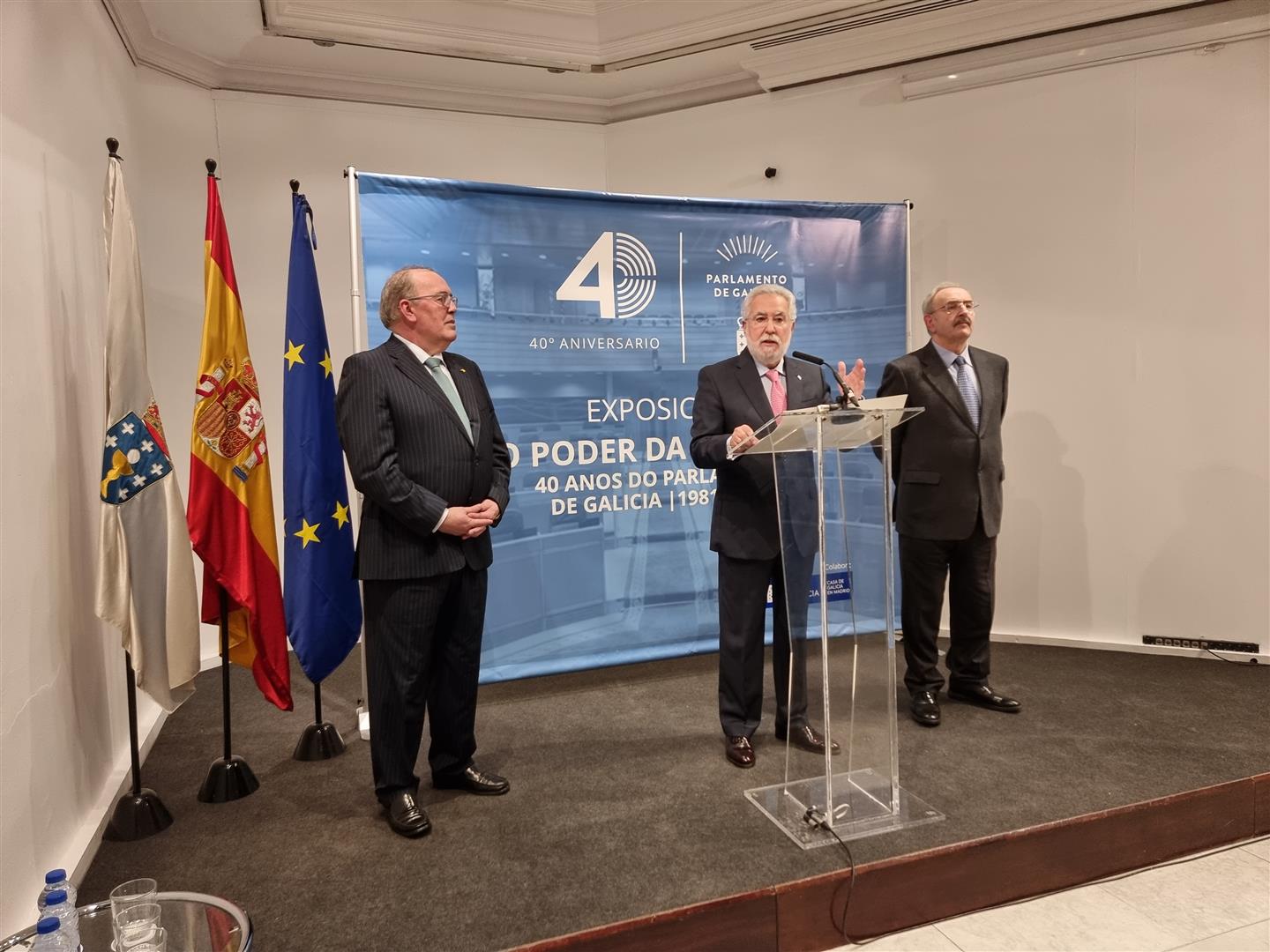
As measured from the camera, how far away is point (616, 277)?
12.9 feet

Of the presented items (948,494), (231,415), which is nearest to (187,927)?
(231,415)

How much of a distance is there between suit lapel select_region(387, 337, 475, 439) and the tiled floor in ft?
5.83

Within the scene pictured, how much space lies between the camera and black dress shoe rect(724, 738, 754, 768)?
2941mm

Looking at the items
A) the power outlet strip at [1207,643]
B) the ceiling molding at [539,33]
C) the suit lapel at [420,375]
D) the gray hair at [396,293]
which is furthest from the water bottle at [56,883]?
the power outlet strip at [1207,643]

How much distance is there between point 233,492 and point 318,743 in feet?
3.20

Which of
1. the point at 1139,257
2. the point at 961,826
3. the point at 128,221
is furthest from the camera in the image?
the point at 1139,257

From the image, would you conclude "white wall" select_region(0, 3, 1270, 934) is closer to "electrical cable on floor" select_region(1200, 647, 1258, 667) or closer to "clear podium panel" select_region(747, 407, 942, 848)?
"electrical cable on floor" select_region(1200, 647, 1258, 667)

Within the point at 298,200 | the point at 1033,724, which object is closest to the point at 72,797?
the point at 298,200

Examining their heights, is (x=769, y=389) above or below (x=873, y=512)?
above

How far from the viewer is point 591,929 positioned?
2010 mm

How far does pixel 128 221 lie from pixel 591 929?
236 centimetres

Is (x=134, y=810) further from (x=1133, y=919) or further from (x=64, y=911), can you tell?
(x=1133, y=919)

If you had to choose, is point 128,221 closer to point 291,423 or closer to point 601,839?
point 291,423

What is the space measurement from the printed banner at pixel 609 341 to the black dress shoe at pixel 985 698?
115 centimetres
